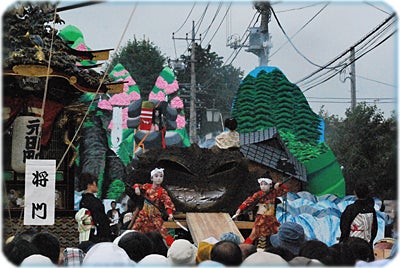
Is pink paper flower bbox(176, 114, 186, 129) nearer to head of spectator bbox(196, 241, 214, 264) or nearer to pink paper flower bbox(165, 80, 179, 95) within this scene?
pink paper flower bbox(165, 80, 179, 95)

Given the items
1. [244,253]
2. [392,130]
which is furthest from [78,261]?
[392,130]

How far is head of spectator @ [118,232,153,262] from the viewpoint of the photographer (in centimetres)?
367

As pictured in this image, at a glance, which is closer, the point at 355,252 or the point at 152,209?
the point at 355,252

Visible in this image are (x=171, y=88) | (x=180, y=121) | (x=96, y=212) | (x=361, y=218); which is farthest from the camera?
(x=171, y=88)

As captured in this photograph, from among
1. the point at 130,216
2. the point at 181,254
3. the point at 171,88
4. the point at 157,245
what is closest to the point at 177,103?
the point at 171,88

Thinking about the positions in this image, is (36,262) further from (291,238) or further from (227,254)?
(291,238)

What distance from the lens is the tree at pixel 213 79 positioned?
10.9 m

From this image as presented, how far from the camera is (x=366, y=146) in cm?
961

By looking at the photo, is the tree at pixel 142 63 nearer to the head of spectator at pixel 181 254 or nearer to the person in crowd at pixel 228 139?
the person in crowd at pixel 228 139

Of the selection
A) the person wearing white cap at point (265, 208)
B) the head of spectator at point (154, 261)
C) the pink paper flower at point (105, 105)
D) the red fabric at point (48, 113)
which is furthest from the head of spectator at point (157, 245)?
the pink paper flower at point (105, 105)

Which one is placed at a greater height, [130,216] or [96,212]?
[96,212]

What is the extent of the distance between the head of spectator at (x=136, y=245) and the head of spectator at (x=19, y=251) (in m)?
0.54

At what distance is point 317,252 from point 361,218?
2.15 metres

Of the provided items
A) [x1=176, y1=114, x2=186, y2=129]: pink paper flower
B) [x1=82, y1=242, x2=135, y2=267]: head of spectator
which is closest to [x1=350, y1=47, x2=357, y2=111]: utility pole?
[x1=176, y1=114, x2=186, y2=129]: pink paper flower
